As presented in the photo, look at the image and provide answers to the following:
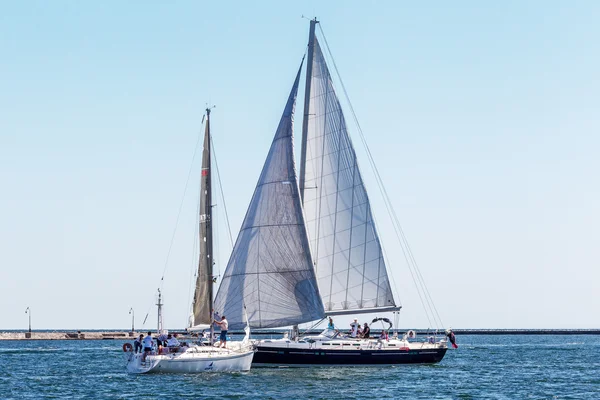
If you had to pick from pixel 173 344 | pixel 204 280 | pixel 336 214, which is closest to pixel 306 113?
pixel 336 214

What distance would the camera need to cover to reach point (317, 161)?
6222cm

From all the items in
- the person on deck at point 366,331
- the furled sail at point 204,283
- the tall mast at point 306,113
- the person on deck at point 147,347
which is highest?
the tall mast at point 306,113

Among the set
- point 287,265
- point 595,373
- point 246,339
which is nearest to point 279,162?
point 287,265

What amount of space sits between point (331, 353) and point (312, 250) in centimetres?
667

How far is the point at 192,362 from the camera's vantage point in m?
55.9

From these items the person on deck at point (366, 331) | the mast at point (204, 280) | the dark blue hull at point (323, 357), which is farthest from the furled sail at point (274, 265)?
the person on deck at point (366, 331)

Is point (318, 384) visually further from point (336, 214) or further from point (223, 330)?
point (336, 214)

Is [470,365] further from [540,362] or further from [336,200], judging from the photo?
[336,200]

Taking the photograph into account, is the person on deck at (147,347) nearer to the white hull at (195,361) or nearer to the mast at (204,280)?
the white hull at (195,361)

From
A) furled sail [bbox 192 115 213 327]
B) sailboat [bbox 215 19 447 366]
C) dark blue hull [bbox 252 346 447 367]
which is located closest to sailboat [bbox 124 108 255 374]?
furled sail [bbox 192 115 213 327]

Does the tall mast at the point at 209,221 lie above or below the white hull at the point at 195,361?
above

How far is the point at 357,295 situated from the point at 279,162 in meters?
10.2

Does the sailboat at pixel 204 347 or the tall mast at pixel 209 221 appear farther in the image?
the tall mast at pixel 209 221

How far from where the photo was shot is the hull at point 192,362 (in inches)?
2201
